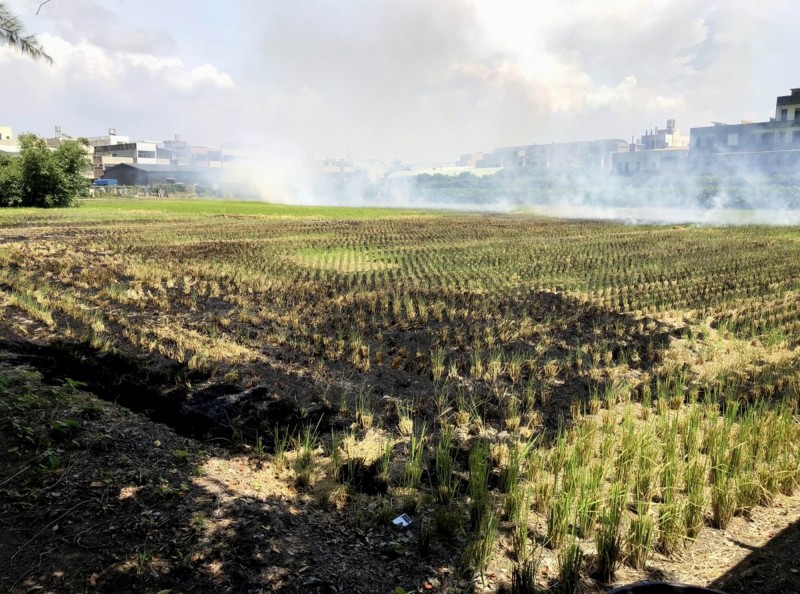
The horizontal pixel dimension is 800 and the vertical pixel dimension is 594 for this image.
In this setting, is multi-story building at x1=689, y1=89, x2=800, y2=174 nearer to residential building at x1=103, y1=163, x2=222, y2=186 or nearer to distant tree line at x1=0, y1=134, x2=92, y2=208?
distant tree line at x1=0, y1=134, x2=92, y2=208

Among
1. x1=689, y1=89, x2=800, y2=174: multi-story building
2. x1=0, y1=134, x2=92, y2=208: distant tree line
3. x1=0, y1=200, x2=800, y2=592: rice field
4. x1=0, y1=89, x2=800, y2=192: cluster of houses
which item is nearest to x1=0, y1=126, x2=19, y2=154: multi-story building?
x1=0, y1=89, x2=800, y2=192: cluster of houses

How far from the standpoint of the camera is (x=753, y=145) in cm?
5584

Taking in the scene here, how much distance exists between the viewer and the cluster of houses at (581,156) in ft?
172

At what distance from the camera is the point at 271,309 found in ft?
38.0

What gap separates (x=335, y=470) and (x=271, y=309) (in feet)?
22.7

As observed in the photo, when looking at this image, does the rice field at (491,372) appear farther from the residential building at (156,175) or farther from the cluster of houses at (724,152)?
the residential building at (156,175)

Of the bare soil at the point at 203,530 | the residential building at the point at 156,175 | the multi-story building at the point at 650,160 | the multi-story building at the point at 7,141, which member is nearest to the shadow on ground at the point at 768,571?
the bare soil at the point at 203,530

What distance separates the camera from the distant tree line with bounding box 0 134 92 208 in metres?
42.8

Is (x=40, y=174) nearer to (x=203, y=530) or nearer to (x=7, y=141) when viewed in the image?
(x=203, y=530)

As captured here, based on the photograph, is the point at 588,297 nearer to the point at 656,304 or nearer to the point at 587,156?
the point at 656,304

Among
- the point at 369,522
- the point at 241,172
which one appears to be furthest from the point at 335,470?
the point at 241,172

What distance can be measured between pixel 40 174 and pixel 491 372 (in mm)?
46337

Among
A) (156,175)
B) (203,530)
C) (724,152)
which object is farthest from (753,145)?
(156,175)

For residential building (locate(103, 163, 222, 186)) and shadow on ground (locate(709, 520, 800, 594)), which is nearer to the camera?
shadow on ground (locate(709, 520, 800, 594))
